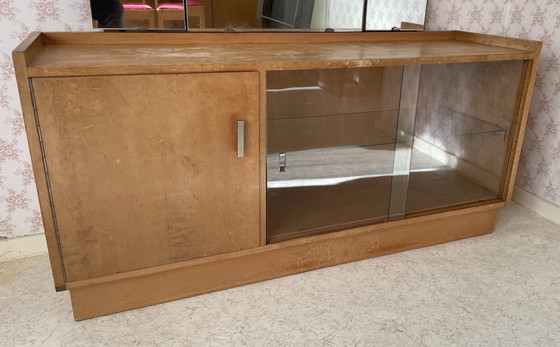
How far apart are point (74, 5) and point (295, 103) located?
880 mm

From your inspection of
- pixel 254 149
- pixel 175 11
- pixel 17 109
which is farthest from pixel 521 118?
pixel 17 109

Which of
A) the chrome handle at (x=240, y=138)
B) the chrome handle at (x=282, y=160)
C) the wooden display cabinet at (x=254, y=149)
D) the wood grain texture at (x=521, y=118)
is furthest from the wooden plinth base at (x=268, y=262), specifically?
the chrome handle at (x=240, y=138)

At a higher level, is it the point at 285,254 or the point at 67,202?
the point at 67,202

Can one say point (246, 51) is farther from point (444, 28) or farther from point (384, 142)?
point (444, 28)

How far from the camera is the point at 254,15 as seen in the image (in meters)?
1.93

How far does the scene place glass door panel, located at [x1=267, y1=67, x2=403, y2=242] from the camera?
5.72 ft

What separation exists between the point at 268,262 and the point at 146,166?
62 cm

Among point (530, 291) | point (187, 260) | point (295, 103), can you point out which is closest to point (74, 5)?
point (295, 103)

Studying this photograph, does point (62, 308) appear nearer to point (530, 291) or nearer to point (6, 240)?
point (6, 240)

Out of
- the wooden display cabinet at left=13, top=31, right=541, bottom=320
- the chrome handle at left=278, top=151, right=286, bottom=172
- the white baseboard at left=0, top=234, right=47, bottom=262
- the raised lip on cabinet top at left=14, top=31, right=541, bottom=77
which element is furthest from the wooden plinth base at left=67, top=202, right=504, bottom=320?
the raised lip on cabinet top at left=14, top=31, right=541, bottom=77

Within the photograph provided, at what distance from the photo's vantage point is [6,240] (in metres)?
1.93

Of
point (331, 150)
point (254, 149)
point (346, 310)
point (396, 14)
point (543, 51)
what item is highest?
point (396, 14)

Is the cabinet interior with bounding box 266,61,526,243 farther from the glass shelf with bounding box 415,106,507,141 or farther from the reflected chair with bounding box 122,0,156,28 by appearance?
the reflected chair with bounding box 122,0,156,28

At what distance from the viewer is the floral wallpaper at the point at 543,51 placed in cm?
213
